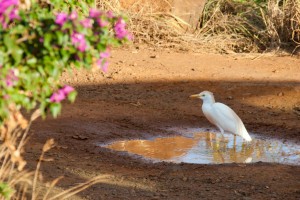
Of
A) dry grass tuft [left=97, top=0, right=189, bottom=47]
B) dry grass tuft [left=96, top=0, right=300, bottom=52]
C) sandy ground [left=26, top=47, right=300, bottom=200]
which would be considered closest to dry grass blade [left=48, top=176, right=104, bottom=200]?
sandy ground [left=26, top=47, right=300, bottom=200]

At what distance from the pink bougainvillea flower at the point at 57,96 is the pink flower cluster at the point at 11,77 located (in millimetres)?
237

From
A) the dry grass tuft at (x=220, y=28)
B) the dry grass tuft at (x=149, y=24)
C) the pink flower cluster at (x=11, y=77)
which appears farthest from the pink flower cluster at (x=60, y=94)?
the dry grass tuft at (x=149, y=24)

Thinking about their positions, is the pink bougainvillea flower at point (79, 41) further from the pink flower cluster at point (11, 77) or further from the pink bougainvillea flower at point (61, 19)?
the pink flower cluster at point (11, 77)

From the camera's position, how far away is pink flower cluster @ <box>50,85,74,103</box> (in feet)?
12.8

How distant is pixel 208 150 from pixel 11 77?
546cm

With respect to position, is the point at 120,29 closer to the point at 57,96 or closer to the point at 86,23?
the point at 86,23

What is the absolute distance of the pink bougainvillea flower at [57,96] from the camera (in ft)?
12.8

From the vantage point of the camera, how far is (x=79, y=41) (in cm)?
371

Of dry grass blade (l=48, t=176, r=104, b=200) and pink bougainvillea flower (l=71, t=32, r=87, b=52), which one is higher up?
pink bougainvillea flower (l=71, t=32, r=87, b=52)

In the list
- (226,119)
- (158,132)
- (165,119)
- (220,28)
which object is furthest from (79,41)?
(220,28)

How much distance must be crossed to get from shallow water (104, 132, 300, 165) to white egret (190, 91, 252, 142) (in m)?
0.20

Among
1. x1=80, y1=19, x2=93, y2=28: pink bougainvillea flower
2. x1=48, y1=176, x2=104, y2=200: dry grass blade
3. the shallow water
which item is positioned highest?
x1=80, y1=19, x2=93, y2=28: pink bougainvillea flower

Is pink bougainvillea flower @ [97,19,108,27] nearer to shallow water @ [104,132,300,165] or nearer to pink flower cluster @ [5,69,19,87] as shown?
pink flower cluster @ [5,69,19,87]

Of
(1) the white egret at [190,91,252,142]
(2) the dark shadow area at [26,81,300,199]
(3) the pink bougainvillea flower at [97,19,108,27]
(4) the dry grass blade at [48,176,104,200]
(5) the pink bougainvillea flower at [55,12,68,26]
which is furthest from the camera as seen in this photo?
(1) the white egret at [190,91,252,142]
